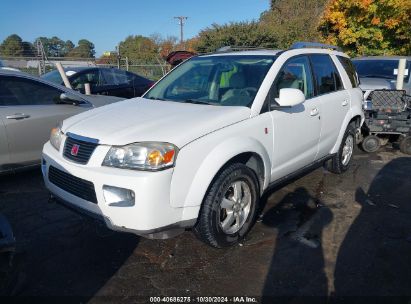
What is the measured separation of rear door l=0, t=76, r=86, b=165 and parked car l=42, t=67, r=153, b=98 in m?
3.89

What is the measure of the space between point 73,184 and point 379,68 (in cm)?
836

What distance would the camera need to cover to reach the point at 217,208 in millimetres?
3193

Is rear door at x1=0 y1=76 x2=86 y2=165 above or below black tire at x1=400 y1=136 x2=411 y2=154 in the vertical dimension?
above

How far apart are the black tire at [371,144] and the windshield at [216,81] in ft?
12.5

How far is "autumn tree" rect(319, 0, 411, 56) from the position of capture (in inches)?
672

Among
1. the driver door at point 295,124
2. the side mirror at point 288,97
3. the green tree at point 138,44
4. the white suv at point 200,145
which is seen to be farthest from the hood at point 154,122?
the green tree at point 138,44

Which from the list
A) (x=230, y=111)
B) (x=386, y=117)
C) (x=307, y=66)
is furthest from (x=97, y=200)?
(x=386, y=117)

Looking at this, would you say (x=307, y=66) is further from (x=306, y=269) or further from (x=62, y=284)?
(x=62, y=284)

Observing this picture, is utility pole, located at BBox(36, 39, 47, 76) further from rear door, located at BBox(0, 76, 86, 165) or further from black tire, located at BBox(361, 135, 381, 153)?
black tire, located at BBox(361, 135, 381, 153)

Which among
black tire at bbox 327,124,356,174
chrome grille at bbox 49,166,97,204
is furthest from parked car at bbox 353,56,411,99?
chrome grille at bbox 49,166,97,204

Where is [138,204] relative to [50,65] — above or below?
below

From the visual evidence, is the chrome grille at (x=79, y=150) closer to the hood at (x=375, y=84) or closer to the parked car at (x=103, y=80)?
the parked car at (x=103, y=80)

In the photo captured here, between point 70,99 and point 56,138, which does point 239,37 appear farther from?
point 56,138

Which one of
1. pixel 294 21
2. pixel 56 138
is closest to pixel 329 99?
pixel 56 138
